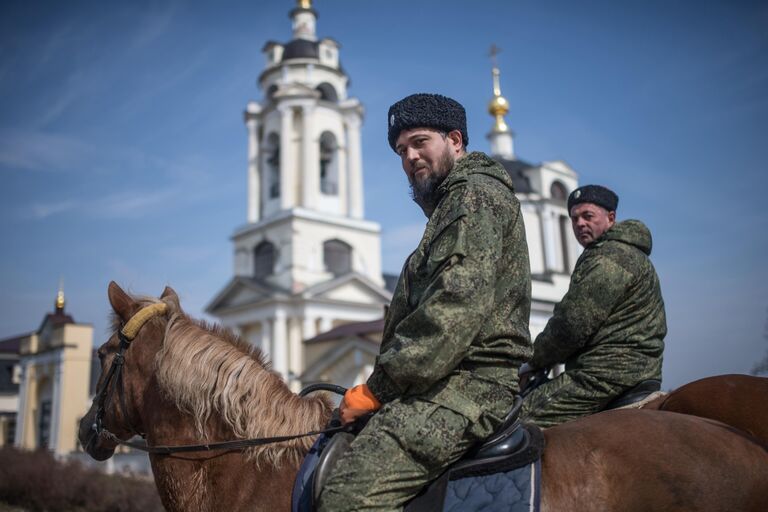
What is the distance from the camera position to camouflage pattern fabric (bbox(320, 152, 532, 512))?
2654mm

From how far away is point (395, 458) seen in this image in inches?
105

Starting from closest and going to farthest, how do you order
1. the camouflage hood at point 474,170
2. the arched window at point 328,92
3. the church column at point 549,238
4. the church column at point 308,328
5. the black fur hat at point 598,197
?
the camouflage hood at point 474,170 < the black fur hat at point 598,197 < the church column at point 308,328 < the church column at point 549,238 < the arched window at point 328,92

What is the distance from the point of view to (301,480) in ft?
9.34

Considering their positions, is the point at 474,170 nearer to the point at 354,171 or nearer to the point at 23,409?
the point at 23,409

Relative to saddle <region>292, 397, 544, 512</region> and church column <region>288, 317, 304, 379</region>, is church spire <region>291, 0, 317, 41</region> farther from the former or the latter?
saddle <region>292, 397, 544, 512</region>

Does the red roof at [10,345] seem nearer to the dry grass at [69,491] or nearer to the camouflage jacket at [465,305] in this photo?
the dry grass at [69,491]

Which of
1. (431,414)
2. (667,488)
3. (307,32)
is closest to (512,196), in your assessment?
(431,414)

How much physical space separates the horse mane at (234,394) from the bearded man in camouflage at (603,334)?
167cm

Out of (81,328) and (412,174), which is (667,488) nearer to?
(412,174)

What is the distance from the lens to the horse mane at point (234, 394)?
3057 mm

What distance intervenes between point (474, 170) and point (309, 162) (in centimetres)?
4412

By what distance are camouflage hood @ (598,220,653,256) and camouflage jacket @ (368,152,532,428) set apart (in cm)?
171

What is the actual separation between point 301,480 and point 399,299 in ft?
2.87

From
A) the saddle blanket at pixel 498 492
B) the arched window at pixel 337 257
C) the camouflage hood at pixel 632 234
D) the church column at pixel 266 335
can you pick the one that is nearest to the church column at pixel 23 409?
the church column at pixel 266 335
